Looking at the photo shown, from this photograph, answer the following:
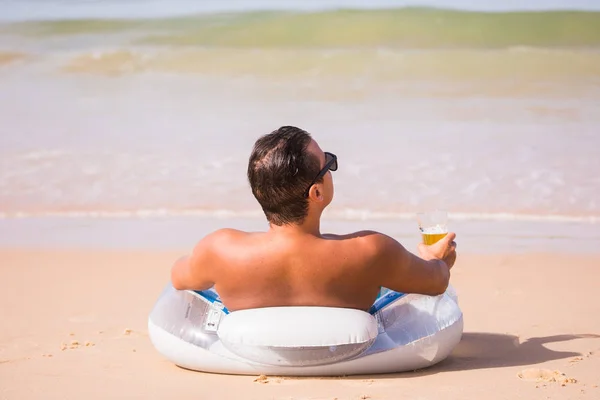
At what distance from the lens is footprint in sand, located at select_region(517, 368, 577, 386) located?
385 cm

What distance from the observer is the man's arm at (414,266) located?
3793 mm

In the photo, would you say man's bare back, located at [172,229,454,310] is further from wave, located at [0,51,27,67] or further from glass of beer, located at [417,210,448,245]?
wave, located at [0,51,27,67]

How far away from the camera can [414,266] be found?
3875 mm

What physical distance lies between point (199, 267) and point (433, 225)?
1068 millimetres

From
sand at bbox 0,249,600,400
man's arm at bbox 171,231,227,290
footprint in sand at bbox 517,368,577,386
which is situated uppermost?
man's arm at bbox 171,231,227,290

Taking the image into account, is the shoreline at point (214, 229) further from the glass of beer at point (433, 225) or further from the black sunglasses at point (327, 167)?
the black sunglasses at point (327, 167)

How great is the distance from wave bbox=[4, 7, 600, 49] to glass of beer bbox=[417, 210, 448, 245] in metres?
11.4

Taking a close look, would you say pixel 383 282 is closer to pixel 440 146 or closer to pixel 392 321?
pixel 392 321

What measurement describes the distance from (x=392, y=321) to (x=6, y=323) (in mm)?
2276

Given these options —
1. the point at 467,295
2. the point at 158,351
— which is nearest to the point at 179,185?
the point at 467,295

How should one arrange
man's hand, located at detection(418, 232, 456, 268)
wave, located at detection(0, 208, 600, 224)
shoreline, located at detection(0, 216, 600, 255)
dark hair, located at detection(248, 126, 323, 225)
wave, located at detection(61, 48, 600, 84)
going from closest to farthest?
1. dark hair, located at detection(248, 126, 323, 225)
2. man's hand, located at detection(418, 232, 456, 268)
3. shoreline, located at detection(0, 216, 600, 255)
4. wave, located at detection(0, 208, 600, 224)
5. wave, located at detection(61, 48, 600, 84)

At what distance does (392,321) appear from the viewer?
13.5 ft

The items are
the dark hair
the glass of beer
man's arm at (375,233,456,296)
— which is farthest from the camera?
the glass of beer

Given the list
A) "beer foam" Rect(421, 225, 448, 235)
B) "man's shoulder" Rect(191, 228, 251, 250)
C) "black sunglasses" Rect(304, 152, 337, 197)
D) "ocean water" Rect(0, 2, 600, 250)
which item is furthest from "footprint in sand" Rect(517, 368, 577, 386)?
"ocean water" Rect(0, 2, 600, 250)
